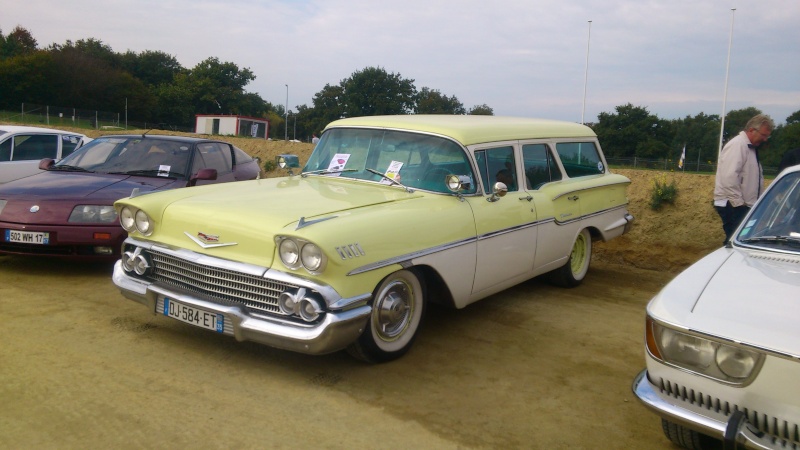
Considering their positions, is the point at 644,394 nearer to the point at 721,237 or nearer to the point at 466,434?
the point at 466,434

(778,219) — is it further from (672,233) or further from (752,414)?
(672,233)

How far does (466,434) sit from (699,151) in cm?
3155

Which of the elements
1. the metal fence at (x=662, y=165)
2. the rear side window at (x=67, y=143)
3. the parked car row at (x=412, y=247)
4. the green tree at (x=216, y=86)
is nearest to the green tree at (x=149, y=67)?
the green tree at (x=216, y=86)

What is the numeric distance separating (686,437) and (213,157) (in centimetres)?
653

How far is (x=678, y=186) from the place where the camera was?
405 inches

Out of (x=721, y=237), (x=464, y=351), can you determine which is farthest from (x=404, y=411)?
(x=721, y=237)

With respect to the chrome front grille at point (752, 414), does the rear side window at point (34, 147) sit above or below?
above

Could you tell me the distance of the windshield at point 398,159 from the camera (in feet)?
17.3

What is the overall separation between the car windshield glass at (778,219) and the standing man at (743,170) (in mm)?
2410

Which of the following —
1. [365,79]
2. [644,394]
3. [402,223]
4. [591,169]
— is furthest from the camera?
[365,79]

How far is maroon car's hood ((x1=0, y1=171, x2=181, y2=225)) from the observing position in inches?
240

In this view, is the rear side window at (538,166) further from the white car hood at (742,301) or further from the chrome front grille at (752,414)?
the chrome front grille at (752,414)

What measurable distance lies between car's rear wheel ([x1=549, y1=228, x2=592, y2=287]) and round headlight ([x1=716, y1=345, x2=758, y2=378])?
3.98m

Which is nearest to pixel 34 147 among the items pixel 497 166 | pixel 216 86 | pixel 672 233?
pixel 497 166
